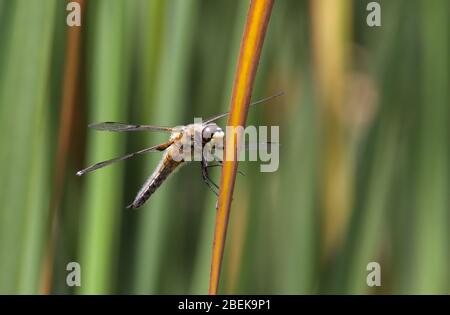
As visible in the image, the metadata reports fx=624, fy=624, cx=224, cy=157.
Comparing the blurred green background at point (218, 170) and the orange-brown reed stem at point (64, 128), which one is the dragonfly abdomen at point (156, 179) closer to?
the blurred green background at point (218, 170)

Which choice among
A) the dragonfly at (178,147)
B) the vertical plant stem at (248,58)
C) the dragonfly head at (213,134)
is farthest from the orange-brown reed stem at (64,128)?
the vertical plant stem at (248,58)

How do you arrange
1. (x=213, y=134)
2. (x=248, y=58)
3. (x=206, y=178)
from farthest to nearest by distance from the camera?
1. (x=206, y=178)
2. (x=213, y=134)
3. (x=248, y=58)

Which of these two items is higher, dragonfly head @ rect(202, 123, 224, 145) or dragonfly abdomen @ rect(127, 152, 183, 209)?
dragonfly head @ rect(202, 123, 224, 145)

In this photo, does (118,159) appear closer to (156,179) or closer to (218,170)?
(156,179)

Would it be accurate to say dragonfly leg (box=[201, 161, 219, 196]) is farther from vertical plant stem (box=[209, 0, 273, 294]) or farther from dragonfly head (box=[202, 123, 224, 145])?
vertical plant stem (box=[209, 0, 273, 294])

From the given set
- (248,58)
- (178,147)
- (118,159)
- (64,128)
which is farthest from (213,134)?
(248,58)

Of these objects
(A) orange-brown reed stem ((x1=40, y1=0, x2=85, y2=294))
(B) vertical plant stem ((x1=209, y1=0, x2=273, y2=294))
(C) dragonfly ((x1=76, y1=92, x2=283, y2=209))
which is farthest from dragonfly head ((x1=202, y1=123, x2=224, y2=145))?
(B) vertical plant stem ((x1=209, y1=0, x2=273, y2=294))

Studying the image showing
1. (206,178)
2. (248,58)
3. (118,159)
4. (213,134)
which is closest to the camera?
(248,58)
